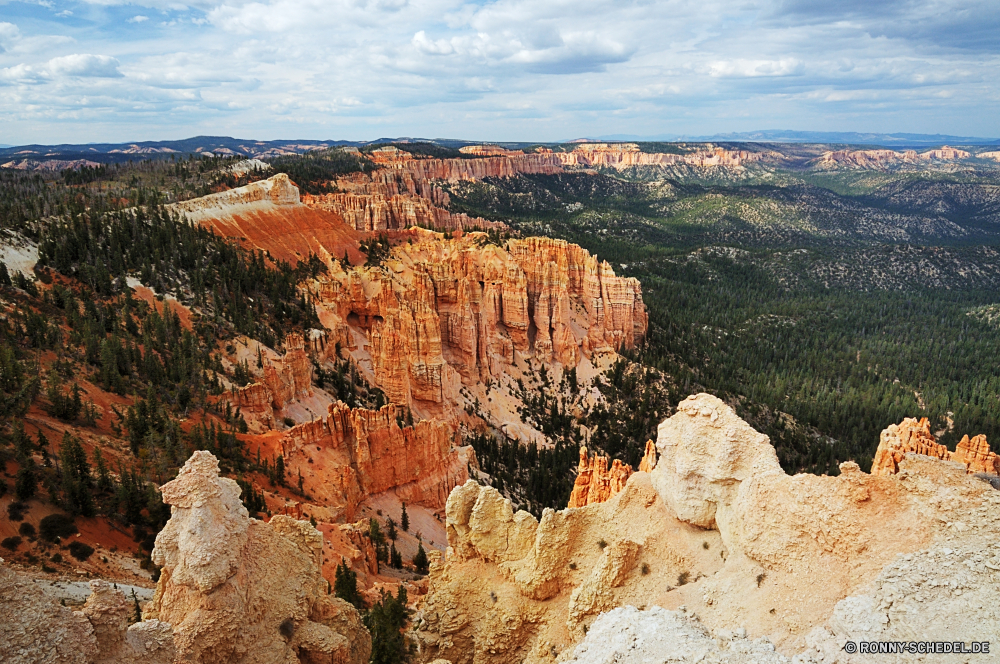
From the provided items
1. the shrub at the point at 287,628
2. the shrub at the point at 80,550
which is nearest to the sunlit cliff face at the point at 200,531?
the shrub at the point at 287,628

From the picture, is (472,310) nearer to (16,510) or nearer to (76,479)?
(76,479)

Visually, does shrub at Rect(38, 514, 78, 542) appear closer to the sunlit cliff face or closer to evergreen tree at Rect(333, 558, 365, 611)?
evergreen tree at Rect(333, 558, 365, 611)

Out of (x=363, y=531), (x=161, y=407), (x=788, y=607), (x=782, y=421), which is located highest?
(x=788, y=607)

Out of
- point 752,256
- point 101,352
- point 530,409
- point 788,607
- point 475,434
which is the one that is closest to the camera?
point 788,607

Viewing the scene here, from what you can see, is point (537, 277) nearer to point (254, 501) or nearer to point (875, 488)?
point (254, 501)

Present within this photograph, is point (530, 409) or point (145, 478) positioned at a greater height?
point (145, 478)

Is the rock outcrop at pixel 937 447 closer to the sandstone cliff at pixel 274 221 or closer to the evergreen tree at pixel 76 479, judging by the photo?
the evergreen tree at pixel 76 479

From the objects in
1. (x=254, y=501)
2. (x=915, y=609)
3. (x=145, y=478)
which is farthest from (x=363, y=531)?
(x=915, y=609)
